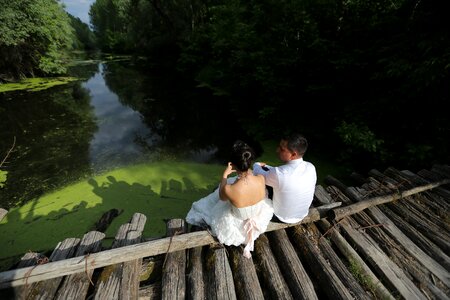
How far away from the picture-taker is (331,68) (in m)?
7.64

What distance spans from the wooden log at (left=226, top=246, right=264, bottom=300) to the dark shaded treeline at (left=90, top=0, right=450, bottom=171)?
417 cm

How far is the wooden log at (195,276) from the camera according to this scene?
7.57 ft

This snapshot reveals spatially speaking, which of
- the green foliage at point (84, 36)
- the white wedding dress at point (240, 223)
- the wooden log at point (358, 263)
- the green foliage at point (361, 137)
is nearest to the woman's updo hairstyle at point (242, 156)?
the white wedding dress at point (240, 223)

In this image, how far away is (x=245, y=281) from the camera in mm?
2402

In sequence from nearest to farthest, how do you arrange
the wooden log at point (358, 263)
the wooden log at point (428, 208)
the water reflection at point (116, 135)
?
the wooden log at point (358, 263) → the wooden log at point (428, 208) → the water reflection at point (116, 135)

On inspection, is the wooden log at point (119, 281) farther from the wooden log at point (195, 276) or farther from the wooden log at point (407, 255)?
the wooden log at point (407, 255)

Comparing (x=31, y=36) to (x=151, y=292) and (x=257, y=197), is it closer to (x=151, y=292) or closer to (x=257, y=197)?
(x=151, y=292)

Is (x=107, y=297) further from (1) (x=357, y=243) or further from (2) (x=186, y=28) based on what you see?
(2) (x=186, y=28)

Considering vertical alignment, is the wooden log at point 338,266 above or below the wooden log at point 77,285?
above

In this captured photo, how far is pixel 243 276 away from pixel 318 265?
78 centimetres

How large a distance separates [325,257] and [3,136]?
403 inches

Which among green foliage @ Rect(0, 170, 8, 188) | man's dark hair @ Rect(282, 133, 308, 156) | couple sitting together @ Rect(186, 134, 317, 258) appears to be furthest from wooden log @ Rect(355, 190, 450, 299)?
green foliage @ Rect(0, 170, 8, 188)

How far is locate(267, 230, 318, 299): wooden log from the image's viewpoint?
2354 millimetres

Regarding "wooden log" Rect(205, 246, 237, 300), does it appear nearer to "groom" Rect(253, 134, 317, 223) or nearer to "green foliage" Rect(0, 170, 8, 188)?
"groom" Rect(253, 134, 317, 223)
